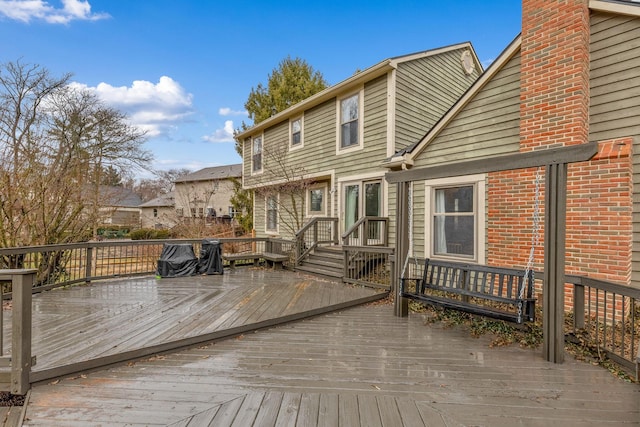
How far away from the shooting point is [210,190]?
25578mm

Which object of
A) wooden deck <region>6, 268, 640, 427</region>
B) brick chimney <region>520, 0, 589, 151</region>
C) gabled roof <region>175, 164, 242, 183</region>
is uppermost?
gabled roof <region>175, 164, 242, 183</region>

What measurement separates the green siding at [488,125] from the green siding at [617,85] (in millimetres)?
1008

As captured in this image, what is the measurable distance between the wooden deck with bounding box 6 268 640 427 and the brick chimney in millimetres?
3308

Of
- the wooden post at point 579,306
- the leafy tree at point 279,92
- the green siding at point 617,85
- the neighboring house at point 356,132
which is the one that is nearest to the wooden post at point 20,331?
the wooden post at point 579,306

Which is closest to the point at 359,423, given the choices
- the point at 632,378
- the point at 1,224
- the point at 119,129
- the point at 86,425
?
the point at 86,425

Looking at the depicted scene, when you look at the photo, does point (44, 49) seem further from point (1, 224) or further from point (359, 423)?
point (359, 423)

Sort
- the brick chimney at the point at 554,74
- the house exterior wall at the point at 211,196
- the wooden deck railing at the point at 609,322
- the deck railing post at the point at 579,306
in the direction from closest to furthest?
the wooden deck railing at the point at 609,322 < the deck railing post at the point at 579,306 < the brick chimney at the point at 554,74 < the house exterior wall at the point at 211,196

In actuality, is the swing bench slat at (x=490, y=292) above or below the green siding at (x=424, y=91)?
below

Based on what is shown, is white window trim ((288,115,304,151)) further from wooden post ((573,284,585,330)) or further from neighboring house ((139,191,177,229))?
neighboring house ((139,191,177,229))

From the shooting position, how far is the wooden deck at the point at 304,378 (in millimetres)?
2295

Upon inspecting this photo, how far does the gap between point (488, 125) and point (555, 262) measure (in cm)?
337

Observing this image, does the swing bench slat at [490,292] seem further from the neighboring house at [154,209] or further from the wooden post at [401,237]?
the neighboring house at [154,209]

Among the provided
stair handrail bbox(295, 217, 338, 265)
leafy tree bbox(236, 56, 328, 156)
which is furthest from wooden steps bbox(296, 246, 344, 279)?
leafy tree bbox(236, 56, 328, 156)

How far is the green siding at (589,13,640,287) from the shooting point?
14.3 feet
